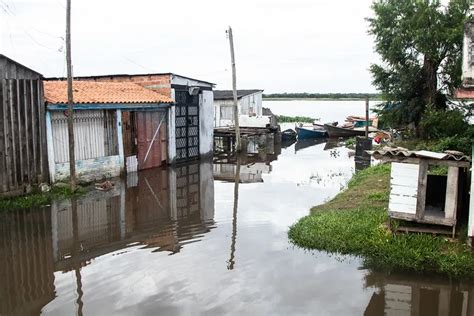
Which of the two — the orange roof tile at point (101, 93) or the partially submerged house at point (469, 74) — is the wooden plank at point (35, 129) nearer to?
the orange roof tile at point (101, 93)

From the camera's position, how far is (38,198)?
13.3 m

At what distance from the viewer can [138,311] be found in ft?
22.0

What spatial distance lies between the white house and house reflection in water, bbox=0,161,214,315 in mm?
→ 17436

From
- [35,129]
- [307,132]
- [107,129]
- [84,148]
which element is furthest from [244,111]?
[35,129]

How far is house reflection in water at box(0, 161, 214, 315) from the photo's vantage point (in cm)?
786

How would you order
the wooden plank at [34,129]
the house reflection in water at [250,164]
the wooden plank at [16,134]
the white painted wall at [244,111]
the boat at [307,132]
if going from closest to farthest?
the wooden plank at [16,134] < the wooden plank at [34,129] < the house reflection in water at [250,164] < the white painted wall at [244,111] < the boat at [307,132]

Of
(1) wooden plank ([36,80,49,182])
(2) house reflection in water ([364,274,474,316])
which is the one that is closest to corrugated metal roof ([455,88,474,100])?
(2) house reflection in water ([364,274,474,316])

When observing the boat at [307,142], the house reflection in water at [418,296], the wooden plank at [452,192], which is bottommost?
the house reflection in water at [418,296]

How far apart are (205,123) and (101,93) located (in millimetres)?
7492

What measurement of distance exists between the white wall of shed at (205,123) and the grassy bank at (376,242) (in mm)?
12968

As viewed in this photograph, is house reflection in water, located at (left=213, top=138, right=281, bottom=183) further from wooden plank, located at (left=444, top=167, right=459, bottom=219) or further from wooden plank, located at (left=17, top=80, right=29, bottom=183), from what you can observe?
wooden plank, located at (left=444, top=167, right=459, bottom=219)

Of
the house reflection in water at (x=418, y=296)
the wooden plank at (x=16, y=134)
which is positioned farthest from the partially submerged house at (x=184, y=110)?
the house reflection in water at (x=418, y=296)

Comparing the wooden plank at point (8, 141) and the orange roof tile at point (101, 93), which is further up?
the orange roof tile at point (101, 93)

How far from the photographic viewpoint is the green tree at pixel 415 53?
901 inches
